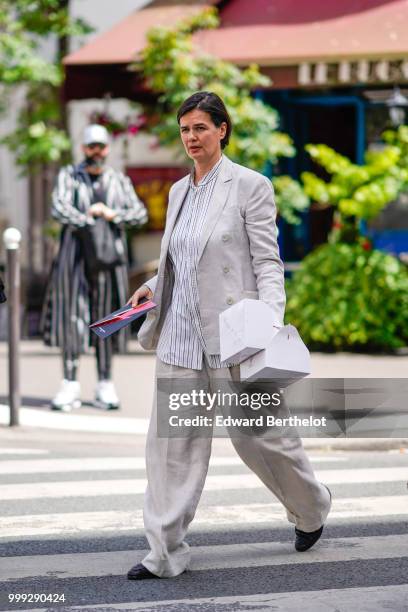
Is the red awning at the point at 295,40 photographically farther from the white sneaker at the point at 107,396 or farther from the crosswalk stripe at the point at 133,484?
the crosswalk stripe at the point at 133,484

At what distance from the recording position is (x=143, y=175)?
782 inches

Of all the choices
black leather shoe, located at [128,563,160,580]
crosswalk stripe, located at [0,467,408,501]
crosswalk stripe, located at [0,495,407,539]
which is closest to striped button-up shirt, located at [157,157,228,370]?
black leather shoe, located at [128,563,160,580]

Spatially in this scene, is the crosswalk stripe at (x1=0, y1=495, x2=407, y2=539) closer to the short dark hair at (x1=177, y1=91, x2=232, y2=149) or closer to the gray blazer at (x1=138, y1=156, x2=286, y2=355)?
the gray blazer at (x1=138, y1=156, x2=286, y2=355)

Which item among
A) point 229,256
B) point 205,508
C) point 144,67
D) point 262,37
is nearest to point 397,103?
point 262,37

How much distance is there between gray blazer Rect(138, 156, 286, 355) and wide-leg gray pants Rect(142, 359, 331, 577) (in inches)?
11.0

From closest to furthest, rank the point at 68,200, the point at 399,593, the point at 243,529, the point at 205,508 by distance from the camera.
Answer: the point at 399,593
the point at 243,529
the point at 205,508
the point at 68,200

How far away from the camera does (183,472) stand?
17.7 feet

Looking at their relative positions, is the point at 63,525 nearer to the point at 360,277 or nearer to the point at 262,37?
the point at 360,277

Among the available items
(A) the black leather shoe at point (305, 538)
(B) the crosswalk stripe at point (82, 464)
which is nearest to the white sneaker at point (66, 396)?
(B) the crosswalk stripe at point (82, 464)

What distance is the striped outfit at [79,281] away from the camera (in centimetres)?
1043

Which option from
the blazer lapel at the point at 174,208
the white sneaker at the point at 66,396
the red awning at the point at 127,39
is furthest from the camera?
the red awning at the point at 127,39

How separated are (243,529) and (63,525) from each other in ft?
2.84

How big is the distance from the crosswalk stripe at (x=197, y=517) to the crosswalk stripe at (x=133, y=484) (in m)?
0.58

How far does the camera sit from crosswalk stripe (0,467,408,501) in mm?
7483
